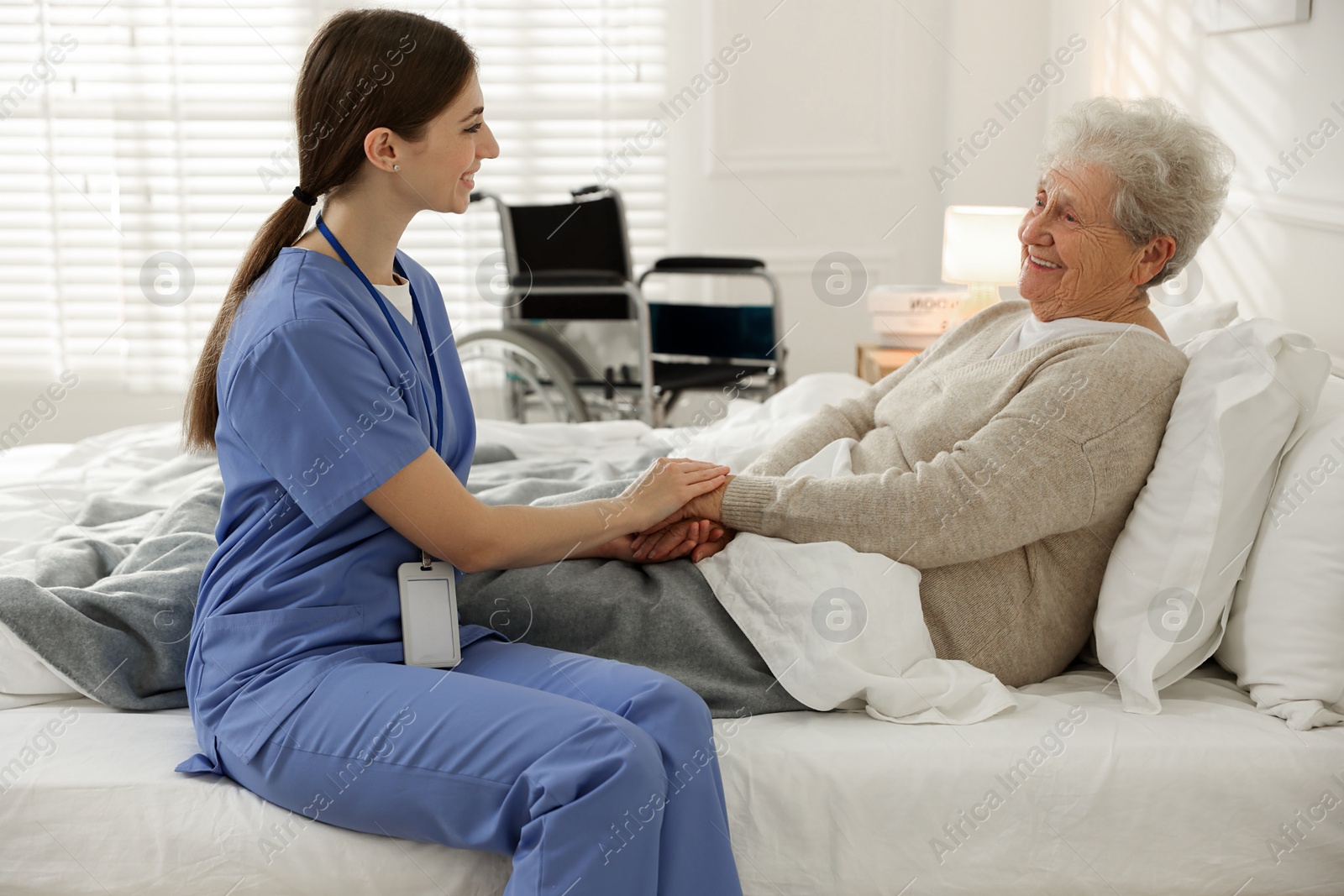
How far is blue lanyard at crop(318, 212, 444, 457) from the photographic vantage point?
49.2 inches

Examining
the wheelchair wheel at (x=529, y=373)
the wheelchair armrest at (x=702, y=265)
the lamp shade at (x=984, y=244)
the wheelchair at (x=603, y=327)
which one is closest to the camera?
the lamp shade at (x=984, y=244)

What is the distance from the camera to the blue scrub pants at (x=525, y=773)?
0.99 m

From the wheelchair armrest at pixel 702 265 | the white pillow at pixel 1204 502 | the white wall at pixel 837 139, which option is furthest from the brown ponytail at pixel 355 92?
the white wall at pixel 837 139

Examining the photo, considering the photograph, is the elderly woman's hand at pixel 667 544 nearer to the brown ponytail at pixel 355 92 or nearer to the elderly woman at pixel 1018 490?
the elderly woman at pixel 1018 490

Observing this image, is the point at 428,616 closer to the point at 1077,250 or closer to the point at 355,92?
the point at 355,92

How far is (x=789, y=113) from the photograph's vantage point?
4.02 meters

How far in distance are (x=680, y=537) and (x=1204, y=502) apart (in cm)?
61

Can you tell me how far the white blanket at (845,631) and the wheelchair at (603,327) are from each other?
186cm

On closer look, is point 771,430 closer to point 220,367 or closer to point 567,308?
point 220,367

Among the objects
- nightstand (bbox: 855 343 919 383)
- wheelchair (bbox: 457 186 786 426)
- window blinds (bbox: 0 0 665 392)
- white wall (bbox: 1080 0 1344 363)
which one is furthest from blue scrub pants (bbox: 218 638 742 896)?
window blinds (bbox: 0 0 665 392)

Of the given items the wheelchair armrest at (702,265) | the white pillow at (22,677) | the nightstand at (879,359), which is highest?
the wheelchair armrest at (702,265)

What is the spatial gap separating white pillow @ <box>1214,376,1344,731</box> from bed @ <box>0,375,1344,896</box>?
44mm

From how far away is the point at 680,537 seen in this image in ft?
4.60

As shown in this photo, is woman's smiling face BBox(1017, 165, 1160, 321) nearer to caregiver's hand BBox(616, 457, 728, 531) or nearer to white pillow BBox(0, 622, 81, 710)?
caregiver's hand BBox(616, 457, 728, 531)
